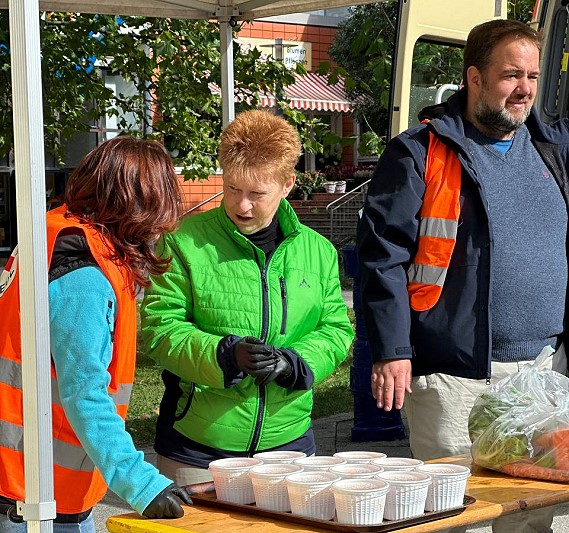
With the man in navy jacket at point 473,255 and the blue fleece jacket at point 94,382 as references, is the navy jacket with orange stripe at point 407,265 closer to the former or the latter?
the man in navy jacket at point 473,255

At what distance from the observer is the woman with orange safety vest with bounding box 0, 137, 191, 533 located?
2.59m

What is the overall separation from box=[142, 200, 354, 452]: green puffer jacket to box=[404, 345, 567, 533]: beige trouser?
1.60 feet

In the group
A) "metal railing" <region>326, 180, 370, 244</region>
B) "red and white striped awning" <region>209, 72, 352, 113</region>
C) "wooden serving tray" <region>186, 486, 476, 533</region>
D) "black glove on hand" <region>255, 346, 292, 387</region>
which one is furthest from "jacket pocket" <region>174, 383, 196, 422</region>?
"red and white striped awning" <region>209, 72, 352, 113</region>

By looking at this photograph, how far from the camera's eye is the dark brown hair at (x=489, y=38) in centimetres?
386

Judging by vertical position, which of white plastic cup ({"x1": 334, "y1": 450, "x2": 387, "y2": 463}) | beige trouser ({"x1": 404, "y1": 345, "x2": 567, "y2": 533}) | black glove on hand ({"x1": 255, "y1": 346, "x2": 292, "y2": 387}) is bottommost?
beige trouser ({"x1": 404, "y1": 345, "x2": 567, "y2": 533})

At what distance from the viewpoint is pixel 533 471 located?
313 cm

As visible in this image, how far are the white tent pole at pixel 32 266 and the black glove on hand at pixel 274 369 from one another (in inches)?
31.2

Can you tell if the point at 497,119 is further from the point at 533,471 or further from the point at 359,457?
the point at 359,457

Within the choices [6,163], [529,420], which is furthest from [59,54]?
[6,163]

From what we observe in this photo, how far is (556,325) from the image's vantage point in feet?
12.9

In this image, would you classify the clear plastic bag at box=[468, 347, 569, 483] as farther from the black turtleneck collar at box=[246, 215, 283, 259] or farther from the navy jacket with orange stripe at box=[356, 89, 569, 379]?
the black turtleneck collar at box=[246, 215, 283, 259]

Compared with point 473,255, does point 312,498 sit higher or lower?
lower

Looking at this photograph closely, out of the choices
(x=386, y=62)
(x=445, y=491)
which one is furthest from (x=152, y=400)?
(x=445, y=491)

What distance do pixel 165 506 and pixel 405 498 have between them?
1.81 ft
